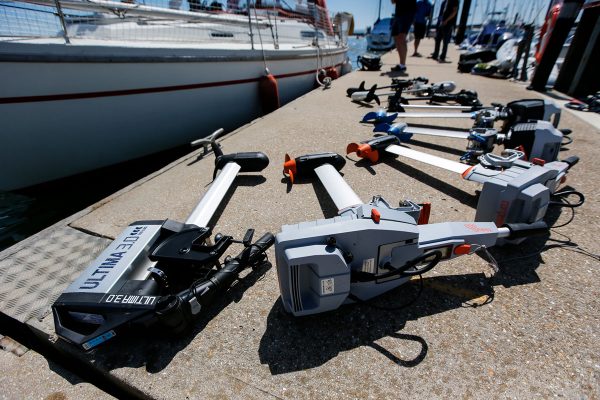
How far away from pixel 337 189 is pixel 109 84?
3415 millimetres

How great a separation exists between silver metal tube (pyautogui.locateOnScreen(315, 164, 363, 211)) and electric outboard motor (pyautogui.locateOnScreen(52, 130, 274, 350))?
0.58 metres

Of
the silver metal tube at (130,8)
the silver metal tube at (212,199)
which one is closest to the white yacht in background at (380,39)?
the silver metal tube at (130,8)

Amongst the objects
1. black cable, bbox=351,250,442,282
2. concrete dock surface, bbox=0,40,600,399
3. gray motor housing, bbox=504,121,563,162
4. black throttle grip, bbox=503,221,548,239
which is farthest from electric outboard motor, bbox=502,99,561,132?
black cable, bbox=351,250,442,282

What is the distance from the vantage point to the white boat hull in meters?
3.25

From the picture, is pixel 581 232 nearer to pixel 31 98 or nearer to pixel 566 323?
pixel 566 323

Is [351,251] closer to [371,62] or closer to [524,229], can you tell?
[524,229]

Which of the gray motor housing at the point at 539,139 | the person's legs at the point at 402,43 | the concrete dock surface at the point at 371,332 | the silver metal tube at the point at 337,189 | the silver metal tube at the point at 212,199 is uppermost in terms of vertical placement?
the person's legs at the point at 402,43

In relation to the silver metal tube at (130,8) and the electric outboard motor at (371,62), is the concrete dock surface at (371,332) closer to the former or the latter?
the silver metal tube at (130,8)

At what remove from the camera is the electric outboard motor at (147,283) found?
4.08ft

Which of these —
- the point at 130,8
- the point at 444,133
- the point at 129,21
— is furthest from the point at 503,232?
the point at 129,21

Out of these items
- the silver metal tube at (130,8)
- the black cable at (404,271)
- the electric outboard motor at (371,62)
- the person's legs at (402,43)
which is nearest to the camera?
the black cable at (404,271)

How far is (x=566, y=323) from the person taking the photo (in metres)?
1.43

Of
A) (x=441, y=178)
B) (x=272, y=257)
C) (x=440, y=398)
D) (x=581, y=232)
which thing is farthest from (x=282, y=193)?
(x=581, y=232)

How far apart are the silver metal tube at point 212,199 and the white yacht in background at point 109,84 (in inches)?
87.6
